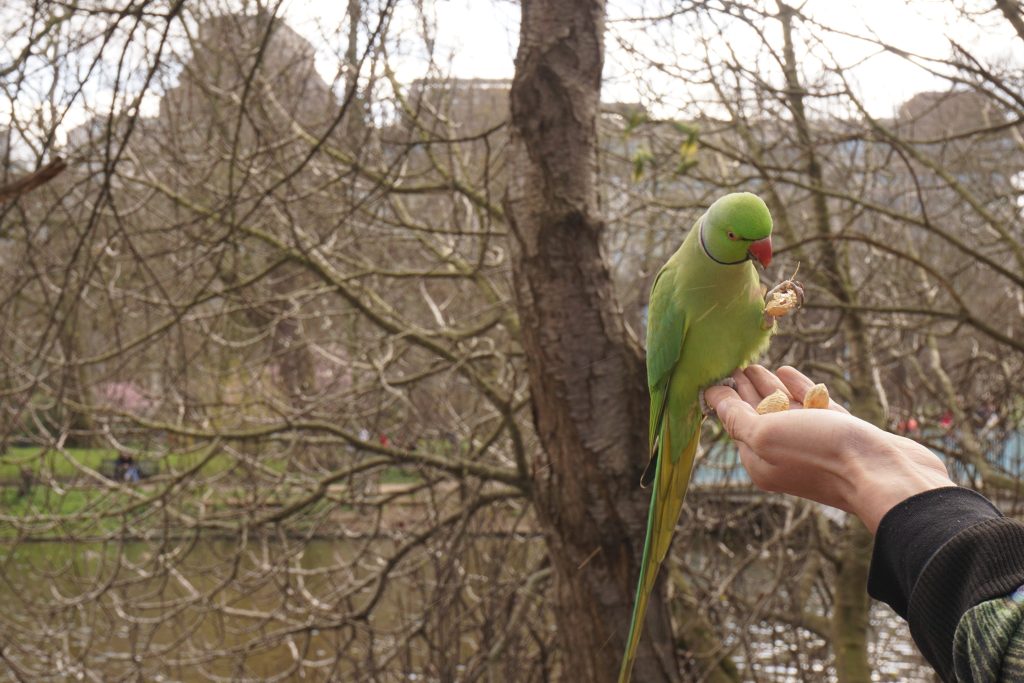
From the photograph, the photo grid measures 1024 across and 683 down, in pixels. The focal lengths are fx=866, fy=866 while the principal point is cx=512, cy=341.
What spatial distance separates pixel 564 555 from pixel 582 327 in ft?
2.45

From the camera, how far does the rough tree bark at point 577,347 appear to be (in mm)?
2541

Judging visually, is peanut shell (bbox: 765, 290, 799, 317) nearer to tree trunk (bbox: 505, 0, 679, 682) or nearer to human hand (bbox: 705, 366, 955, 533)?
human hand (bbox: 705, 366, 955, 533)

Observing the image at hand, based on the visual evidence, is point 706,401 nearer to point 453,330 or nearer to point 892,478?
point 892,478

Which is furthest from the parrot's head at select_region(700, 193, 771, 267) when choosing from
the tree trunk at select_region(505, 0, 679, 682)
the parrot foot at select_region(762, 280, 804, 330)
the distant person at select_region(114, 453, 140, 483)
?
the distant person at select_region(114, 453, 140, 483)

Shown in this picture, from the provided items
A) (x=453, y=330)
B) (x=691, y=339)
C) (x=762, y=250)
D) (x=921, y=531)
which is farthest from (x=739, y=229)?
(x=453, y=330)

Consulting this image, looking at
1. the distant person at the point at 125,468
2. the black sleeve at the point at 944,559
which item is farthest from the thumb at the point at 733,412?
the distant person at the point at 125,468

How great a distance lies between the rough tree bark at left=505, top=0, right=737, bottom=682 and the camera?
8.34 ft

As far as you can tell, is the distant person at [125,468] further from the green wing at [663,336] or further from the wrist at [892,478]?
the wrist at [892,478]

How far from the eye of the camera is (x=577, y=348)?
2611 millimetres

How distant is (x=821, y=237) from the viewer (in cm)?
289

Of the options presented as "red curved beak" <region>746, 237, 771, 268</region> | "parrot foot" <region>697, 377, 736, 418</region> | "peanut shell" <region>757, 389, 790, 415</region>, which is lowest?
"parrot foot" <region>697, 377, 736, 418</region>

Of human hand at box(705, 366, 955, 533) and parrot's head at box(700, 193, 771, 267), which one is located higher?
parrot's head at box(700, 193, 771, 267)

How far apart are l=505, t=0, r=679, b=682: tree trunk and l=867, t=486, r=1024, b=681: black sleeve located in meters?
1.68

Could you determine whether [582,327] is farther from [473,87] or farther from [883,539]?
[473,87]
